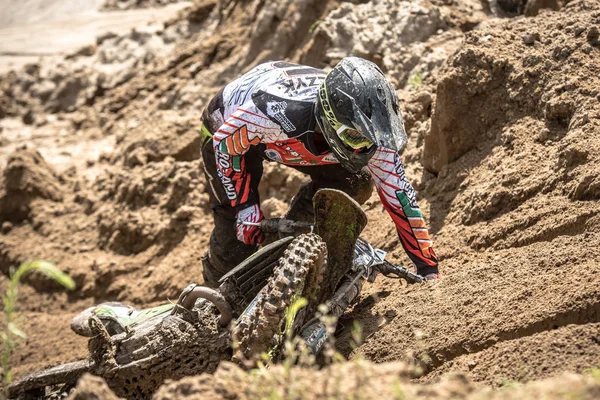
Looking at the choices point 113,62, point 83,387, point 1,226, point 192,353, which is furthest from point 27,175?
point 83,387

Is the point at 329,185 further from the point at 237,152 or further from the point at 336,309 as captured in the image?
the point at 336,309

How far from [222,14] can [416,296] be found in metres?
8.16

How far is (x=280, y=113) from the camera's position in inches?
197

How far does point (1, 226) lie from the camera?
31.4ft

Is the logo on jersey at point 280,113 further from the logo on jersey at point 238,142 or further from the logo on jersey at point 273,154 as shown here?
the logo on jersey at point 273,154

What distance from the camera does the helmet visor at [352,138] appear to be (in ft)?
15.3

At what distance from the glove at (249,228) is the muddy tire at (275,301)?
117cm

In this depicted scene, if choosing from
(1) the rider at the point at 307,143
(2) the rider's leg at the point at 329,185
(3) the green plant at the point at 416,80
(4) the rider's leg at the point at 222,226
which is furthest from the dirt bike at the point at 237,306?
(3) the green plant at the point at 416,80

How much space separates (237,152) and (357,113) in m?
1.03

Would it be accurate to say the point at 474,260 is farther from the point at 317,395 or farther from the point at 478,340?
the point at 317,395

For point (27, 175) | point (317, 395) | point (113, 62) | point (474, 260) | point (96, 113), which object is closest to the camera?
point (317, 395)

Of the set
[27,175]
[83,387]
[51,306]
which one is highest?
[83,387]

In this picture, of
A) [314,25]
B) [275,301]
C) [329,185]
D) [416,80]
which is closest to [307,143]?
[329,185]

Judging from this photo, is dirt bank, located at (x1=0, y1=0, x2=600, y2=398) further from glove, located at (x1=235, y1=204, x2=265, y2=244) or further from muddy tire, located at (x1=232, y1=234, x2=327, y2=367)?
glove, located at (x1=235, y1=204, x2=265, y2=244)
